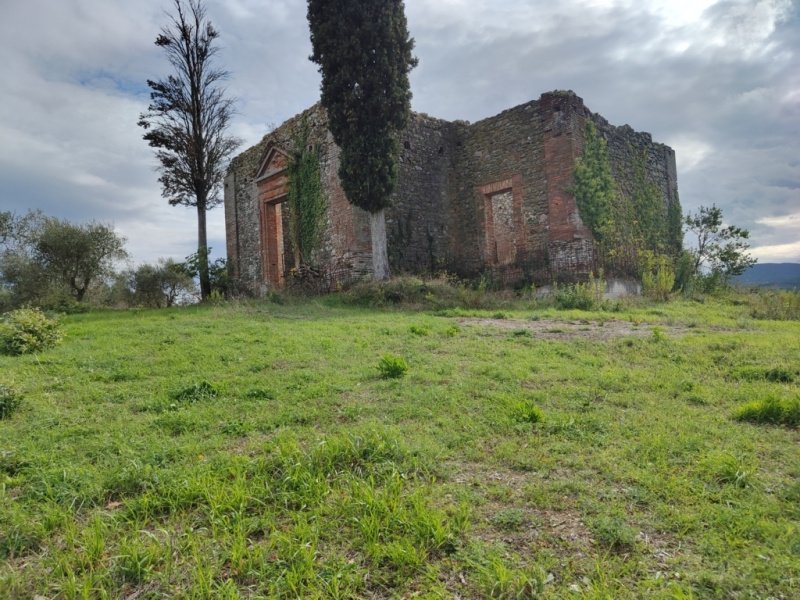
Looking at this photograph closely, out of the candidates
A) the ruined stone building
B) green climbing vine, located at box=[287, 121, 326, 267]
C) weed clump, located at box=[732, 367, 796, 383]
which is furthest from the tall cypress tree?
weed clump, located at box=[732, 367, 796, 383]

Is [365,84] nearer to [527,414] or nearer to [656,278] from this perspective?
[656,278]

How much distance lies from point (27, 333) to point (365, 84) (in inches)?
395

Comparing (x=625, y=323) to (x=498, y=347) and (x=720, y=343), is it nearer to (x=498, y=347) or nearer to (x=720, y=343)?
(x=720, y=343)

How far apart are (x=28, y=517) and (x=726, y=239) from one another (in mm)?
20908

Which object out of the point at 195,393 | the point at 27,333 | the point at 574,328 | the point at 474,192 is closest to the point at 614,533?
the point at 195,393

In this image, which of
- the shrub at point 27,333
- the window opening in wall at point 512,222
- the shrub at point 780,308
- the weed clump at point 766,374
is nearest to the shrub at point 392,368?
the weed clump at point 766,374

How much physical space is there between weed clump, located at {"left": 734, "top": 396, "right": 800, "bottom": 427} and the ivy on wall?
10575mm

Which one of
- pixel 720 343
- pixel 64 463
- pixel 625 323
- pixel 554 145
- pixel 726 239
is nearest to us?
pixel 64 463

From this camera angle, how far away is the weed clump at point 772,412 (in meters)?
4.16

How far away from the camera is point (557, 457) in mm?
3594

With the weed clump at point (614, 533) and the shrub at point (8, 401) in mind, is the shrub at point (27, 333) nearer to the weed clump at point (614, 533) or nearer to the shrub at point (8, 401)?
the shrub at point (8, 401)

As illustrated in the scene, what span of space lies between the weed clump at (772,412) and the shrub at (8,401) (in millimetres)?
6208

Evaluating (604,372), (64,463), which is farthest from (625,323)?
(64,463)

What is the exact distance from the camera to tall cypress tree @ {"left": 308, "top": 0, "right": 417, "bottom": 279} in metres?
13.7
